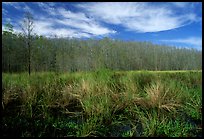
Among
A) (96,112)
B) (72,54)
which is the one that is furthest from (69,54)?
(96,112)

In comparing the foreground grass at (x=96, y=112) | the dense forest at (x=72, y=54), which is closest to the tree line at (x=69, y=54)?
the dense forest at (x=72, y=54)

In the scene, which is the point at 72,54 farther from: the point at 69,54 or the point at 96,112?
the point at 96,112

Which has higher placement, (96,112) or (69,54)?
(69,54)

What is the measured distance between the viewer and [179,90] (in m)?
6.83

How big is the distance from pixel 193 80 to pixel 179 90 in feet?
13.3

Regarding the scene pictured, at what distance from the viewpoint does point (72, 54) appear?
91.4 feet

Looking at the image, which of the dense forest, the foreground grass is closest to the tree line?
the dense forest

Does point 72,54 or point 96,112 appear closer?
point 96,112

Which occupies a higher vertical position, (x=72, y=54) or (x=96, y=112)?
(x=72, y=54)

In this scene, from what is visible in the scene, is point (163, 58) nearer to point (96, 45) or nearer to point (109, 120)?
point (96, 45)

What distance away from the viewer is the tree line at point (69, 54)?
18625mm

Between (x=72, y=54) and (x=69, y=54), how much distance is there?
337 mm

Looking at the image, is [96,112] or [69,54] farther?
[69,54]

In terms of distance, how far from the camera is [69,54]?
27.8 metres
